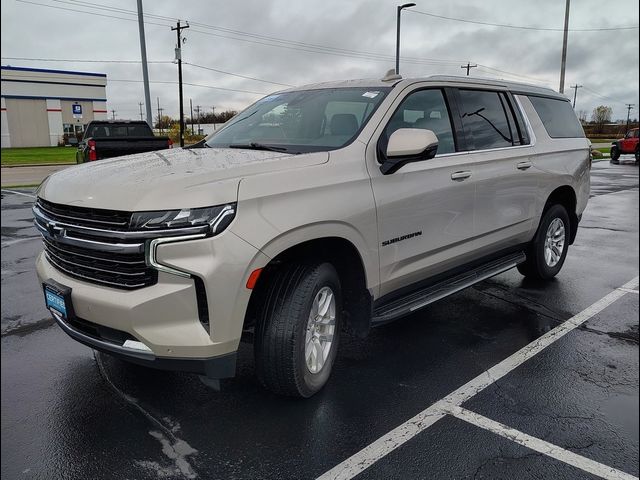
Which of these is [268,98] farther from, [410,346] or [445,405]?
[445,405]

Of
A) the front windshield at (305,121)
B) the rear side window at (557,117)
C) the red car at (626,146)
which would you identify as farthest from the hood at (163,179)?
the red car at (626,146)

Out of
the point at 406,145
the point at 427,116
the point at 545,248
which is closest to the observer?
the point at 406,145

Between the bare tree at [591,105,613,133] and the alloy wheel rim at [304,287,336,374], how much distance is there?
68349mm

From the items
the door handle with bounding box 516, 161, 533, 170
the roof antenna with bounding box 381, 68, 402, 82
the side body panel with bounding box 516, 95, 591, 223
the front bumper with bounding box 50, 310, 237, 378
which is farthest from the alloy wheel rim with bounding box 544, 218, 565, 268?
the front bumper with bounding box 50, 310, 237, 378

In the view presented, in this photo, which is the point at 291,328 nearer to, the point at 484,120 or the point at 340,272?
the point at 340,272

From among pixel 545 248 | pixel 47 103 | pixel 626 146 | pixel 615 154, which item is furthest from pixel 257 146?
pixel 47 103

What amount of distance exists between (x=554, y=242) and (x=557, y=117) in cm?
136

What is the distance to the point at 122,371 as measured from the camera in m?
3.76

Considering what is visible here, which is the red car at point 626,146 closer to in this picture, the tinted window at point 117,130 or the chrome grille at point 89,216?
the tinted window at point 117,130

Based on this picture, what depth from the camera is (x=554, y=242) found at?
233 inches

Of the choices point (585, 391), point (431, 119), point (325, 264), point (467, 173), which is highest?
point (431, 119)

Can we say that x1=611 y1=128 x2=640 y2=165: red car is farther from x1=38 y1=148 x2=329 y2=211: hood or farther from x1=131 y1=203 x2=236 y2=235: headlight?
x1=131 y1=203 x2=236 y2=235: headlight

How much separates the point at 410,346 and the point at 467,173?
143 centimetres

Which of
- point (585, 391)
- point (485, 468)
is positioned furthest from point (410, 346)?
point (485, 468)
